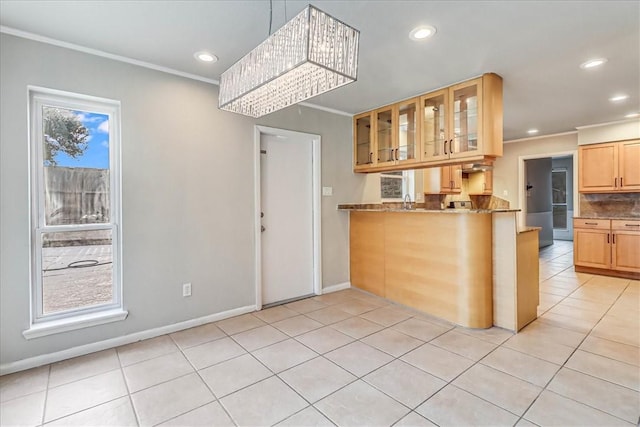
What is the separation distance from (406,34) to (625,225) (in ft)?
16.0

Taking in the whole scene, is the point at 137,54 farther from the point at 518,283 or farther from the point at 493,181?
the point at 493,181

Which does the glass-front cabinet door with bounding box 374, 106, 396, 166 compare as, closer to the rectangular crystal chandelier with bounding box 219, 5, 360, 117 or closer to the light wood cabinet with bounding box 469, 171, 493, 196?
the rectangular crystal chandelier with bounding box 219, 5, 360, 117

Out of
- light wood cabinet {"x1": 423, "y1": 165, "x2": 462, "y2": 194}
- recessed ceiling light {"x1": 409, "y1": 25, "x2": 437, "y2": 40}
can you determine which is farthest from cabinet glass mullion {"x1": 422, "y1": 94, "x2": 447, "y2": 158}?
light wood cabinet {"x1": 423, "y1": 165, "x2": 462, "y2": 194}

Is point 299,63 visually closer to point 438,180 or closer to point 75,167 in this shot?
point 75,167

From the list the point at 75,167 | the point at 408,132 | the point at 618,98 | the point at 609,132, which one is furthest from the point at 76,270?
the point at 609,132

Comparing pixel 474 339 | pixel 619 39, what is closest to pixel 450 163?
pixel 619 39

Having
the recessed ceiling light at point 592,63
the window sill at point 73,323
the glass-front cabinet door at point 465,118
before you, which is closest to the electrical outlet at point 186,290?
the window sill at point 73,323

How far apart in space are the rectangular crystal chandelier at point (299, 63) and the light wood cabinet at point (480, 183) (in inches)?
218

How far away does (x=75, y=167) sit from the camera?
2.55 meters

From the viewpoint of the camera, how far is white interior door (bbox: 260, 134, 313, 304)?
12.0 feet

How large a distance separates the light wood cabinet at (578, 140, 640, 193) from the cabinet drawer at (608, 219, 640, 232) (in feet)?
1.65

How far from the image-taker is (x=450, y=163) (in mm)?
3396

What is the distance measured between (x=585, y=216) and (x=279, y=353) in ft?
18.8

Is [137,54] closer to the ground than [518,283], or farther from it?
farther from it
